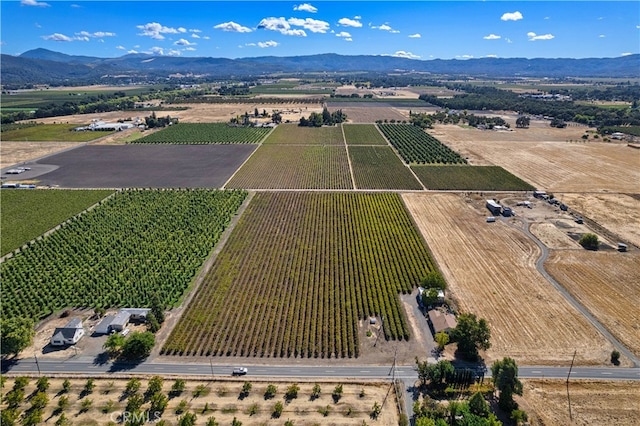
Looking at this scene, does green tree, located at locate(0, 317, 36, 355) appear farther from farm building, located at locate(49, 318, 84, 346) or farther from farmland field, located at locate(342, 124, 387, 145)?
farmland field, located at locate(342, 124, 387, 145)

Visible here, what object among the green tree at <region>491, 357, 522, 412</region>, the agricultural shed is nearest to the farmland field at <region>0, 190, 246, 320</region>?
the agricultural shed

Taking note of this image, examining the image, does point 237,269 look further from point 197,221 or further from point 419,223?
point 419,223

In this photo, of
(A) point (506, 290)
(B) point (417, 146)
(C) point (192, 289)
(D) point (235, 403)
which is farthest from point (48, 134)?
(A) point (506, 290)

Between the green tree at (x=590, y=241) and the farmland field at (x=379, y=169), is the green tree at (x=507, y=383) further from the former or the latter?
the farmland field at (x=379, y=169)

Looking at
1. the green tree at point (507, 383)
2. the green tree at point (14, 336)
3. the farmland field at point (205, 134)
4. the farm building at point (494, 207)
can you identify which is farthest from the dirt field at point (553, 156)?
the green tree at point (14, 336)

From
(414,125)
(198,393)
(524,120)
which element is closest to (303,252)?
(198,393)

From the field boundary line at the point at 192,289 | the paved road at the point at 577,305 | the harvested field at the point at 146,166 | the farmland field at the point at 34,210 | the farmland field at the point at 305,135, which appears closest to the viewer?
the paved road at the point at 577,305

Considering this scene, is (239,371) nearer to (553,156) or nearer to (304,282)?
(304,282)
